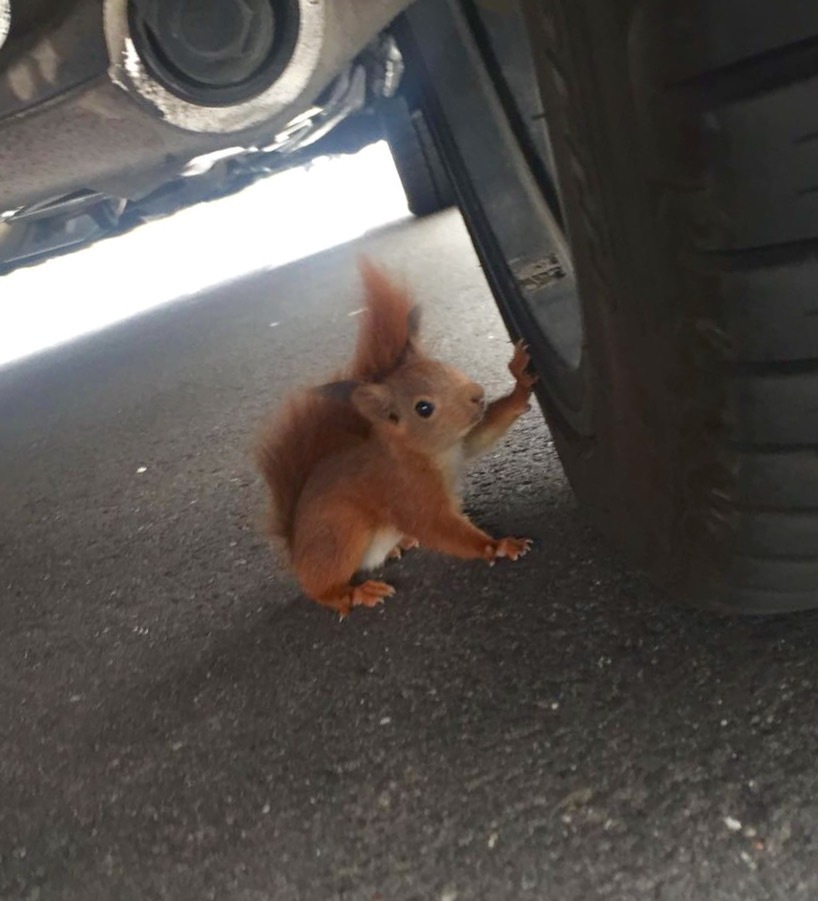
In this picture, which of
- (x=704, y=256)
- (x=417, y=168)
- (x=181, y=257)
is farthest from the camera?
(x=181, y=257)

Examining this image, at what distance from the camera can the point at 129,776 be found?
3.02 feet

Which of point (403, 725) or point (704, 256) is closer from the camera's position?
point (704, 256)

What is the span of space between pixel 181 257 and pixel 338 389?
501cm

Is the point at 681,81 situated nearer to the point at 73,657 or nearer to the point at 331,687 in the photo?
the point at 331,687

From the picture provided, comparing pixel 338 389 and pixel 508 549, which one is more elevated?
pixel 338 389

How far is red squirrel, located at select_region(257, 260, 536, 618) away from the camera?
104 cm

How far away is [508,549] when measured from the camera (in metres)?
1.04

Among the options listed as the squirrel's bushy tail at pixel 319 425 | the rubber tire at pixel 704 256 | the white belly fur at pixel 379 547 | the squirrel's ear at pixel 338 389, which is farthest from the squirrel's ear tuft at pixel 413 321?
the rubber tire at pixel 704 256

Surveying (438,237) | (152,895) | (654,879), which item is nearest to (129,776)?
(152,895)

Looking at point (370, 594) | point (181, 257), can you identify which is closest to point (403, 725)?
point (370, 594)

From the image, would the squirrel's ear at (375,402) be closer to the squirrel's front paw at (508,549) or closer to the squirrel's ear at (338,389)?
the squirrel's ear at (338,389)

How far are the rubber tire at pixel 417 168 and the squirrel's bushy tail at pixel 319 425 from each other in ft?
5.83

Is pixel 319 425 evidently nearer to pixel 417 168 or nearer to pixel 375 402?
pixel 375 402

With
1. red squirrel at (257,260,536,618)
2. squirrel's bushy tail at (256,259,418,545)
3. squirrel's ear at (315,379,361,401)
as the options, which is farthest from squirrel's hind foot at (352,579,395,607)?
squirrel's ear at (315,379,361,401)
